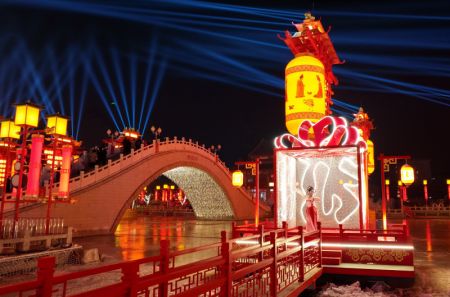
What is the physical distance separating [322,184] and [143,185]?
40.9 feet

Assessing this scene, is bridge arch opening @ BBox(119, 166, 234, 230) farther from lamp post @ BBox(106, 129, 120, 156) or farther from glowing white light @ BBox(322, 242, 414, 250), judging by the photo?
glowing white light @ BBox(322, 242, 414, 250)

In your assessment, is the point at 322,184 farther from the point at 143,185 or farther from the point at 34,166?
the point at 143,185

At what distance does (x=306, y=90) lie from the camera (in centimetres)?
1327

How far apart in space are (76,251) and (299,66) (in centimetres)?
958

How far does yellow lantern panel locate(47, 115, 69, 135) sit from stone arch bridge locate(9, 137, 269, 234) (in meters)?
3.52

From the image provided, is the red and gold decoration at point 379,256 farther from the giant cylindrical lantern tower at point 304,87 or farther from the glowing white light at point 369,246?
the giant cylindrical lantern tower at point 304,87

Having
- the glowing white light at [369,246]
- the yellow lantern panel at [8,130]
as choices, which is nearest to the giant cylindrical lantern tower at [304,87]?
the glowing white light at [369,246]

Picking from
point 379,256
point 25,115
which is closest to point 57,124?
point 25,115

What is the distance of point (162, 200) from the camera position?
49.2 metres

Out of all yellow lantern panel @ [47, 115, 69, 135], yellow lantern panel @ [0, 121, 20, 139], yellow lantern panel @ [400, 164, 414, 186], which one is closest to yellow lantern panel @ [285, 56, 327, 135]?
yellow lantern panel @ [400, 164, 414, 186]

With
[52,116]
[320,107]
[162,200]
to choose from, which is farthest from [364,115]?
[162,200]

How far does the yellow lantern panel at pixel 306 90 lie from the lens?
13289mm

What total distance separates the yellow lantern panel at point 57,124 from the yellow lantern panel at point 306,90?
823 centimetres

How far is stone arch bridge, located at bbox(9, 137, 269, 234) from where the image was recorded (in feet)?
58.0
